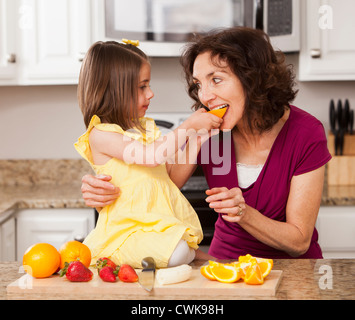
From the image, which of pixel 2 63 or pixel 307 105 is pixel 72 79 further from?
pixel 307 105

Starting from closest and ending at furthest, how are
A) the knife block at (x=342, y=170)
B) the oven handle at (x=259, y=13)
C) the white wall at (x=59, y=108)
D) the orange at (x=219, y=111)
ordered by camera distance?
the orange at (x=219, y=111) < the oven handle at (x=259, y=13) < the knife block at (x=342, y=170) < the white wall at (x=59, y=108)

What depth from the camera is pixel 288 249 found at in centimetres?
151

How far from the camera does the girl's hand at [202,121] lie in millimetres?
1422

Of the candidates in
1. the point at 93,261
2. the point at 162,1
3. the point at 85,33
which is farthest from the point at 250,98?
the point at 85,33

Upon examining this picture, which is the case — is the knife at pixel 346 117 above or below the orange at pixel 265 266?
above

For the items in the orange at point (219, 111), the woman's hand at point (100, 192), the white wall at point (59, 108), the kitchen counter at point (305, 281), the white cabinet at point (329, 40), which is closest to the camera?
the kitchen counter at point (305, 281)

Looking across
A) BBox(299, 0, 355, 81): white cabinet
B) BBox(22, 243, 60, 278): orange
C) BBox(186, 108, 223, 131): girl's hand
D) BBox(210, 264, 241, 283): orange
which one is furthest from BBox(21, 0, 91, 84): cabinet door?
BBox(210, 264, 241, 283): orange

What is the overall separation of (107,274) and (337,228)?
1798 millimetres

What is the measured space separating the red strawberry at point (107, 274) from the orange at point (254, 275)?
0.26m

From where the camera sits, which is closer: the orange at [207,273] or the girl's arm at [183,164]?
the orange at [207,273]

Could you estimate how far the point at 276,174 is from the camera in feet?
5.41

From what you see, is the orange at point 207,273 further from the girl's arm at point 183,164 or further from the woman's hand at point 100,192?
the girl's arm at point 183,164

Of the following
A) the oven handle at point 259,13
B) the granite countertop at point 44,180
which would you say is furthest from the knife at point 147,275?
the oven handle at point 259,13

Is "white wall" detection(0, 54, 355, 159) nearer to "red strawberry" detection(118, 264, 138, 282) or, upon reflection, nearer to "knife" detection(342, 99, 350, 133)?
"knife" detection(342, 99, 350, 133)
